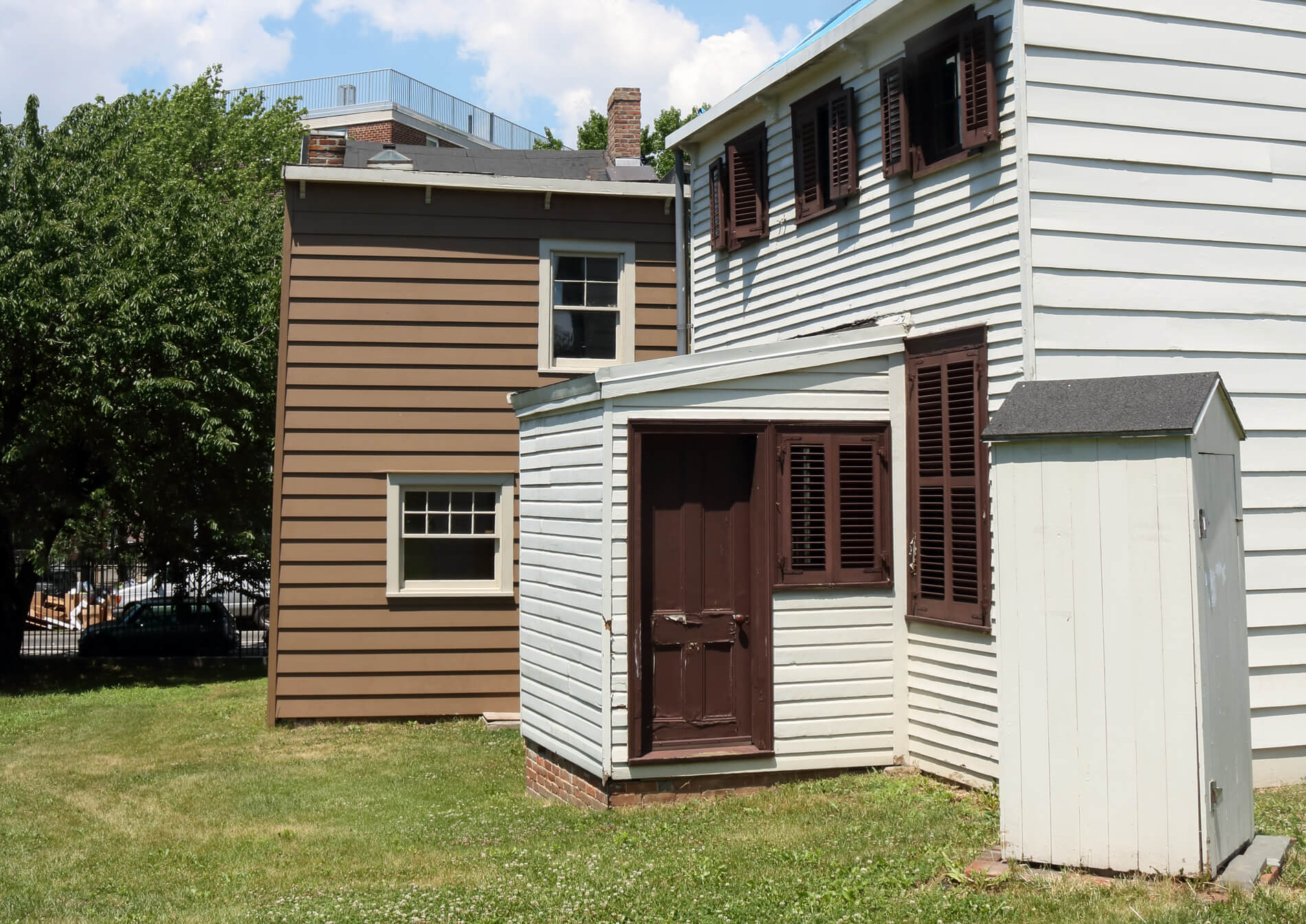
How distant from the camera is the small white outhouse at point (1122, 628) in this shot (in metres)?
5.62

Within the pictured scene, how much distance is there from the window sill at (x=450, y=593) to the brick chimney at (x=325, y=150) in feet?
17.2

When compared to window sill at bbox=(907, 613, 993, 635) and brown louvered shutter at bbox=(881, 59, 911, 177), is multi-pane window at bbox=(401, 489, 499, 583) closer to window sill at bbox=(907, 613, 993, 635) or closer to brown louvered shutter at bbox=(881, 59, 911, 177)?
window sill at bbox=(907, 613, 993, 635)

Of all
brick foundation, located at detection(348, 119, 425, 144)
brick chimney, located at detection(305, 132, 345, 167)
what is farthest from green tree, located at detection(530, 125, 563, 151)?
brick chimney, located at detection(305, 132, 345, 167)

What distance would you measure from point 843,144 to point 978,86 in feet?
6.47

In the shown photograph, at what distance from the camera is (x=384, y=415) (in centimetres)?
1395

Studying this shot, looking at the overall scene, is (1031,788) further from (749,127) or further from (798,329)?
(749,127)

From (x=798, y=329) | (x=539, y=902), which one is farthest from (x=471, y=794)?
(x=798, y=329)

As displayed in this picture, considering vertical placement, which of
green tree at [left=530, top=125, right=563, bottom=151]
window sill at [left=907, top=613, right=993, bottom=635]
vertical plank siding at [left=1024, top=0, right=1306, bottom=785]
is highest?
green tree at [left=530, top=125, right=563, bottom=151]

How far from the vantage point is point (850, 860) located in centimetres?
669

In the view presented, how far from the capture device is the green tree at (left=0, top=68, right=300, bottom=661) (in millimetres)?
18047

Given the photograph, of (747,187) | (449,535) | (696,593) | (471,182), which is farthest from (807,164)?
(449,535)

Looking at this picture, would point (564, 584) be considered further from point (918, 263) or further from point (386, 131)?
point (386, 131)

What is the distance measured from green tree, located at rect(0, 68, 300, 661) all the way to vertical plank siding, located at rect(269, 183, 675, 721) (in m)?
5.18

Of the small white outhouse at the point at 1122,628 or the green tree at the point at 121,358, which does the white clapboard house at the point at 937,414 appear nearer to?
the small white outhouse at the point at 1122,628
